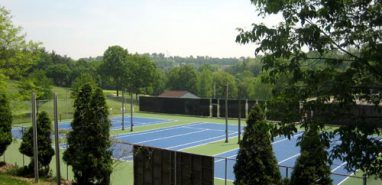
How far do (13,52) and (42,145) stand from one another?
4.55 m

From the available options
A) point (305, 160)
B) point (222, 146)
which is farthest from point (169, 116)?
point (305, 160)

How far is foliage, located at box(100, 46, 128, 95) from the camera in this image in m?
81.8

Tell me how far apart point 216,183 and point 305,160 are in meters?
6.45

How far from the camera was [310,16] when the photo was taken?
5629 millimetres

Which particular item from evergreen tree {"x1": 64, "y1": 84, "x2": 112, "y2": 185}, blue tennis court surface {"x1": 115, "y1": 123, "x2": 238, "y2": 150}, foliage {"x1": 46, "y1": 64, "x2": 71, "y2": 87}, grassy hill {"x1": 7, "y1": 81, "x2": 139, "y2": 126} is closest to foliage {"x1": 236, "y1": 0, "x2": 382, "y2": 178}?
evergreen tree {"x1": 64, "y1": 84, "x2": 112, "y2": 185}

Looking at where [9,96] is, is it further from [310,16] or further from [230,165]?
[310,16]

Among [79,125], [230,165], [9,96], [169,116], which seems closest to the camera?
[79,125]

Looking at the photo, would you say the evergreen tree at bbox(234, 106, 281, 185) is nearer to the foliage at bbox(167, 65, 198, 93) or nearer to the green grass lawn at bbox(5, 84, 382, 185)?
the green grass lawn at bbox(5, 84, 382, 185)

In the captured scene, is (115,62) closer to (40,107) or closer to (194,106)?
(40,107)

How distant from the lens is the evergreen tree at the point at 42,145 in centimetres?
1808

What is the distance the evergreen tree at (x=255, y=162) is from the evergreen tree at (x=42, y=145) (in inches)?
365

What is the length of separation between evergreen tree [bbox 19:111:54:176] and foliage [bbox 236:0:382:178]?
14372 mm

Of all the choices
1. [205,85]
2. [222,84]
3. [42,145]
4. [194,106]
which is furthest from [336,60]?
[222,84]

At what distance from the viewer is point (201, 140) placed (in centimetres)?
3084
